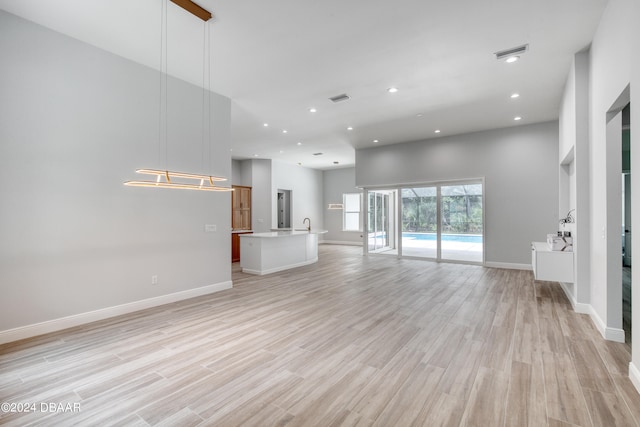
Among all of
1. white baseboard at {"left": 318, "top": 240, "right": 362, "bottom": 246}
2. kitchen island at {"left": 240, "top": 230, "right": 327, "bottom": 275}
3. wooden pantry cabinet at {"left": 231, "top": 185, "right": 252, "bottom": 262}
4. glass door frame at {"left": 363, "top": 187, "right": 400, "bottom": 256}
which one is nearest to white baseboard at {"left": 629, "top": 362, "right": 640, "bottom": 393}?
kitchen island at {"left": 240, "top": 230, "right": 327, "bottom": 275}

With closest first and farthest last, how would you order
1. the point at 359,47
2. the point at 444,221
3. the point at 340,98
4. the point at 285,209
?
1. the point at 359,47
2. the point at 340,98
3. the point at 444,221
4. the point at 285,209

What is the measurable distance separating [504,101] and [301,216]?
8.81 meters

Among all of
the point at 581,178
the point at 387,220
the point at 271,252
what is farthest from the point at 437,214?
the point at 271,252

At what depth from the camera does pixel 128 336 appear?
133 inches

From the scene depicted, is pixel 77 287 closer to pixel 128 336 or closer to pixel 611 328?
pixel 128 336

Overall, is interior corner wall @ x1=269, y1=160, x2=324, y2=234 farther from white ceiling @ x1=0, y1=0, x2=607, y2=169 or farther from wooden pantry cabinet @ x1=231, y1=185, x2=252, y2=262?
white ceiling @ x1=0, y1=0, x2=607, y2=169

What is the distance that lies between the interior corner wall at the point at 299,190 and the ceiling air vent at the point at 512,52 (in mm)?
8800

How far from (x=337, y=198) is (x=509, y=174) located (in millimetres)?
7474

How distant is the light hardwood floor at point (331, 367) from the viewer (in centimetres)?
205

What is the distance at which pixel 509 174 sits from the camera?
7.39 metres

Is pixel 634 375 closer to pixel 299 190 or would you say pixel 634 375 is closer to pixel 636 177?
pixel 636 177

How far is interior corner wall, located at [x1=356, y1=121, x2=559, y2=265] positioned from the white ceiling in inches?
33.3

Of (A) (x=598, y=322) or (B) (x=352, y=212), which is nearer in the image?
(A) (x=598, y=322)

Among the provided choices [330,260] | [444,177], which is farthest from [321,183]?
[444,177]
